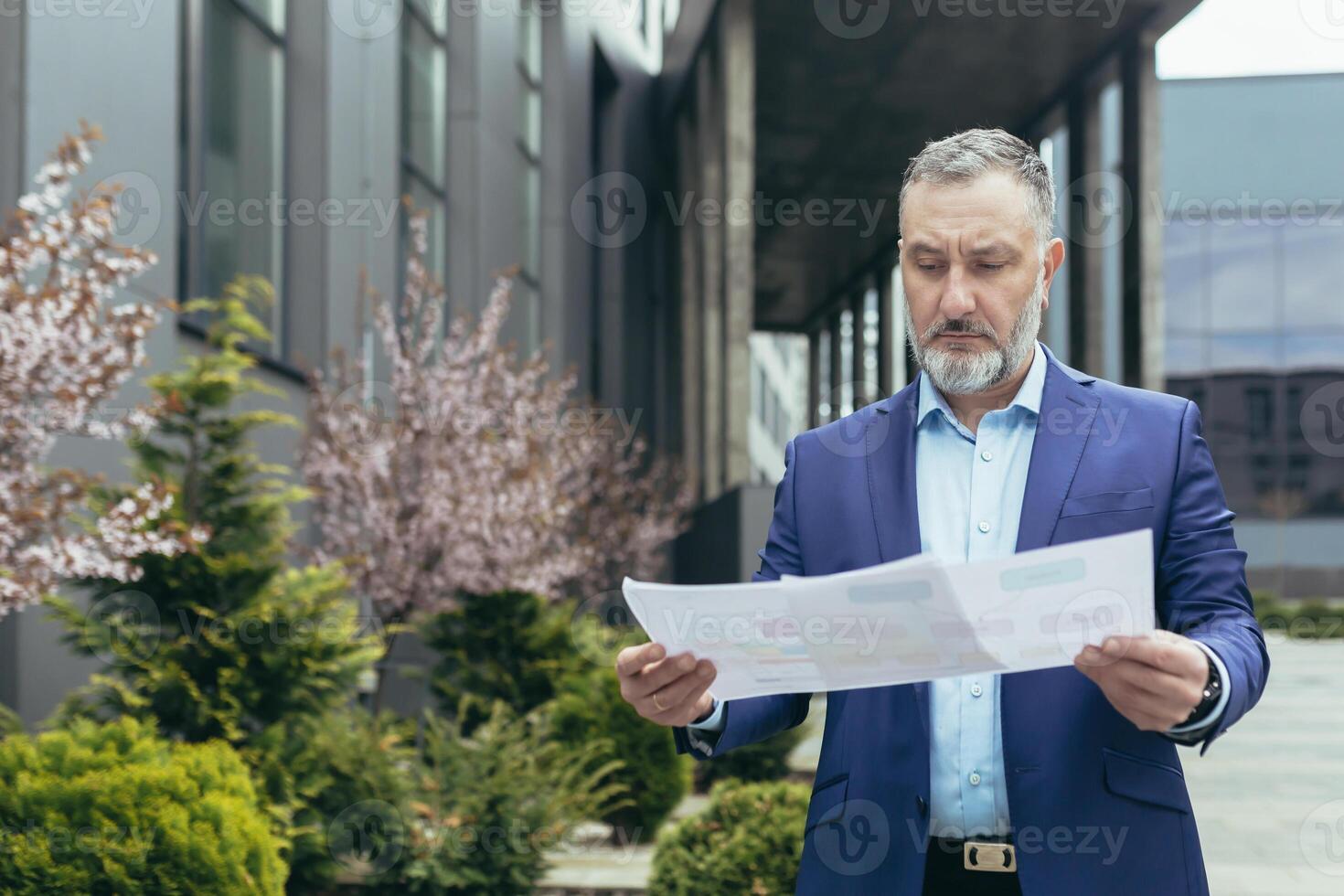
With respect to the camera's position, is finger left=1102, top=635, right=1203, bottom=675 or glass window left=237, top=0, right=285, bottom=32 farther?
glass window left=237, top=0, right=285, bottom=32

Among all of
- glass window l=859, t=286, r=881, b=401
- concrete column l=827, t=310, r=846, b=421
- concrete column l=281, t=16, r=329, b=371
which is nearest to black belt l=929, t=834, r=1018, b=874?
concrete column l=281, t=16, r=329, b=371

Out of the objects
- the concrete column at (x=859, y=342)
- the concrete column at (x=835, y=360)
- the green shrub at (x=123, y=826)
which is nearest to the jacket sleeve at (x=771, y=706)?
the green shrub at (x=123, y=826)

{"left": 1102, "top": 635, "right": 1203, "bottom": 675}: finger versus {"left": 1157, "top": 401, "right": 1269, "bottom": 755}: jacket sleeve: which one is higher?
{"left": 1157, "top": 401, "right": 1269, "bottom": 755}: jacket sleeve

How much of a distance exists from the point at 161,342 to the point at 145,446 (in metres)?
2.43

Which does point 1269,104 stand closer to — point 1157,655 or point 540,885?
point 540,885

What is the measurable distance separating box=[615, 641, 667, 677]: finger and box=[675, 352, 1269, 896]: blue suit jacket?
306 millimetres

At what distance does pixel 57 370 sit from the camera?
5391 mm

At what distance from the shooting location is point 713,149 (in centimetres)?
2231

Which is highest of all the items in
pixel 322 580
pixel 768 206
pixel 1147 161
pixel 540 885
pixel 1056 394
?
pixel 768 206

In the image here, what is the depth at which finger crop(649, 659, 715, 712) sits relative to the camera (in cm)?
233

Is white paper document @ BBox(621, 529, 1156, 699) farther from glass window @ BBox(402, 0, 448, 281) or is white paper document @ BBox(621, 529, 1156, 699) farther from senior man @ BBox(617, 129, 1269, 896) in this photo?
glass window @ BBox(402, 0, 448, 281)

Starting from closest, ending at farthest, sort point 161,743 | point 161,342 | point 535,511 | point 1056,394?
point 1056,394
point 161,743
point 161,342
point 535,511

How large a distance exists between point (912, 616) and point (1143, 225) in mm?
17785

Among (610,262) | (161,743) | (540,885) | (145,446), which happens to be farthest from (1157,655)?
(610,262)
